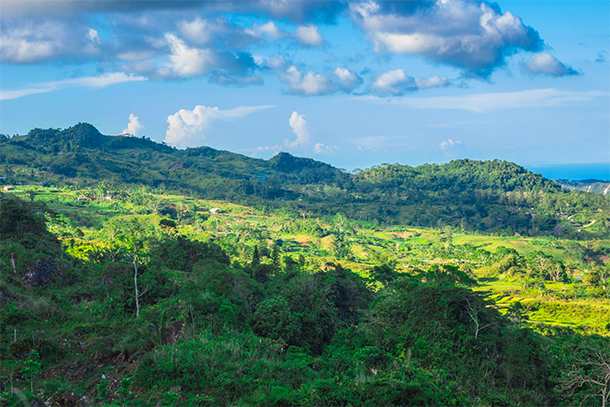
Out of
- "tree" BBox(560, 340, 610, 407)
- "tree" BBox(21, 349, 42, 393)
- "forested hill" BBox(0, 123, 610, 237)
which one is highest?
"forested hill" BBox(0, 123, 610, 237)

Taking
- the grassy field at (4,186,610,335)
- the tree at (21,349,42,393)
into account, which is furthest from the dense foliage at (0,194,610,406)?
the grassy field at (4,186,610,335)

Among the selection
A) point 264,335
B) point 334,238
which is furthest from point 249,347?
point 334,238

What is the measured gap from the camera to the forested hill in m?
97.5

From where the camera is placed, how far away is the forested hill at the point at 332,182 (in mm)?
97500

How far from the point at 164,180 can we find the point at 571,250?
89185mm

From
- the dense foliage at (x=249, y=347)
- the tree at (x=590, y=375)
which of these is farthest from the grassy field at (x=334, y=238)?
the tree at (x=590, y=375)

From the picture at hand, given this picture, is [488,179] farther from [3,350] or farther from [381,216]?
[3,350]

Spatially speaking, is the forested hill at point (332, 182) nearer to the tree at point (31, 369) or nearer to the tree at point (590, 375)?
the tree at point (590, 375)

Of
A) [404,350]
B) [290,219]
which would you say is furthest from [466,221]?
[404,350]

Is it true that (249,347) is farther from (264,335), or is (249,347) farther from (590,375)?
(590,375)

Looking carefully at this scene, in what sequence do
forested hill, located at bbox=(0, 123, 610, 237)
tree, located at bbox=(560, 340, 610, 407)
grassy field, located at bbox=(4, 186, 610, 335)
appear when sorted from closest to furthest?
tree, located at bbox=(560, 340, 610, 407) → grassy field, located at bbox=(4, 186, 610, 335) → forested hill, located at bbox=(0, 123, 610, 237)

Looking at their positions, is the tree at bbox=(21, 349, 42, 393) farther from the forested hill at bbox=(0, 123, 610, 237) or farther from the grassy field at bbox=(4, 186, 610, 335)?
the forested hill at bbox=(0, 123, 610, 237)

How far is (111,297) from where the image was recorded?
1377cm

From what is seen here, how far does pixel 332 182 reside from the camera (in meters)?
149
